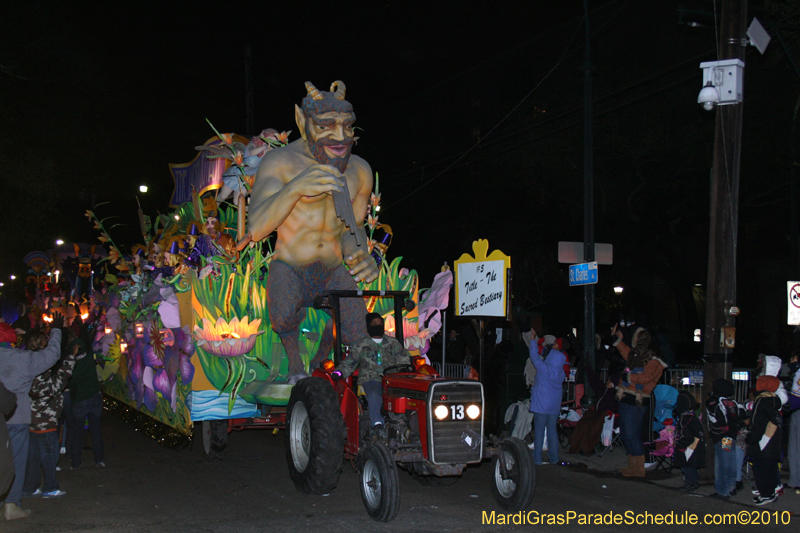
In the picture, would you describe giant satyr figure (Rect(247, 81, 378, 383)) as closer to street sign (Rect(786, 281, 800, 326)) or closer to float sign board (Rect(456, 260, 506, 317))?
float sign board (Rect(456, 260, 506, 317))

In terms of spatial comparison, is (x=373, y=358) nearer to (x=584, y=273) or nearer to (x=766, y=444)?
(x=766, y=444)

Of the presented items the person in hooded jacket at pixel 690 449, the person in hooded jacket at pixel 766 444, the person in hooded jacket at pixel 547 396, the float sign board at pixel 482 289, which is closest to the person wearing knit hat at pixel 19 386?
the float sign board at pixel 482 289

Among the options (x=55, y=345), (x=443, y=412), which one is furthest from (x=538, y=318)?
(x=55, y=345)

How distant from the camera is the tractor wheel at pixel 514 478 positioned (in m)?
6.25

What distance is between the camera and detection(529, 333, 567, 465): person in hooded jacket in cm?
931

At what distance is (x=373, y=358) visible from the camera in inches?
283

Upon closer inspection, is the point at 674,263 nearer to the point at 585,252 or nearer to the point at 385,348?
the point at 585,252

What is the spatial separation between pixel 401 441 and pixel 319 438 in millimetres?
785

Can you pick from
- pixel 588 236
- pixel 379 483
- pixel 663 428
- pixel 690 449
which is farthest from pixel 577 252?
pixel 379 483

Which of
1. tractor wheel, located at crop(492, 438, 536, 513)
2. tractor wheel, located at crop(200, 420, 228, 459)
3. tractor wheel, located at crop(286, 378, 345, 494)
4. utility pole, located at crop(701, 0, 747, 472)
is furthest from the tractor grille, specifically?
tractor wheel, located at crop(200, 420, 228, 459)

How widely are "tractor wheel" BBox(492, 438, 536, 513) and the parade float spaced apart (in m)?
1.91

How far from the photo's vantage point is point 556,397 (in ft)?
30.8

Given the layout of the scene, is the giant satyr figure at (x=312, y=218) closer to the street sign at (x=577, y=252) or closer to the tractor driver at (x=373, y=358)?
the tractor driver at (x=373, y=358)

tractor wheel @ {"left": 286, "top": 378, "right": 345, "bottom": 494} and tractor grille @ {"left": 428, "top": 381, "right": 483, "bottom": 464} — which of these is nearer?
tractor grille @ {"left": 428, "top": 381, "right": 483, "bottom": 464}
